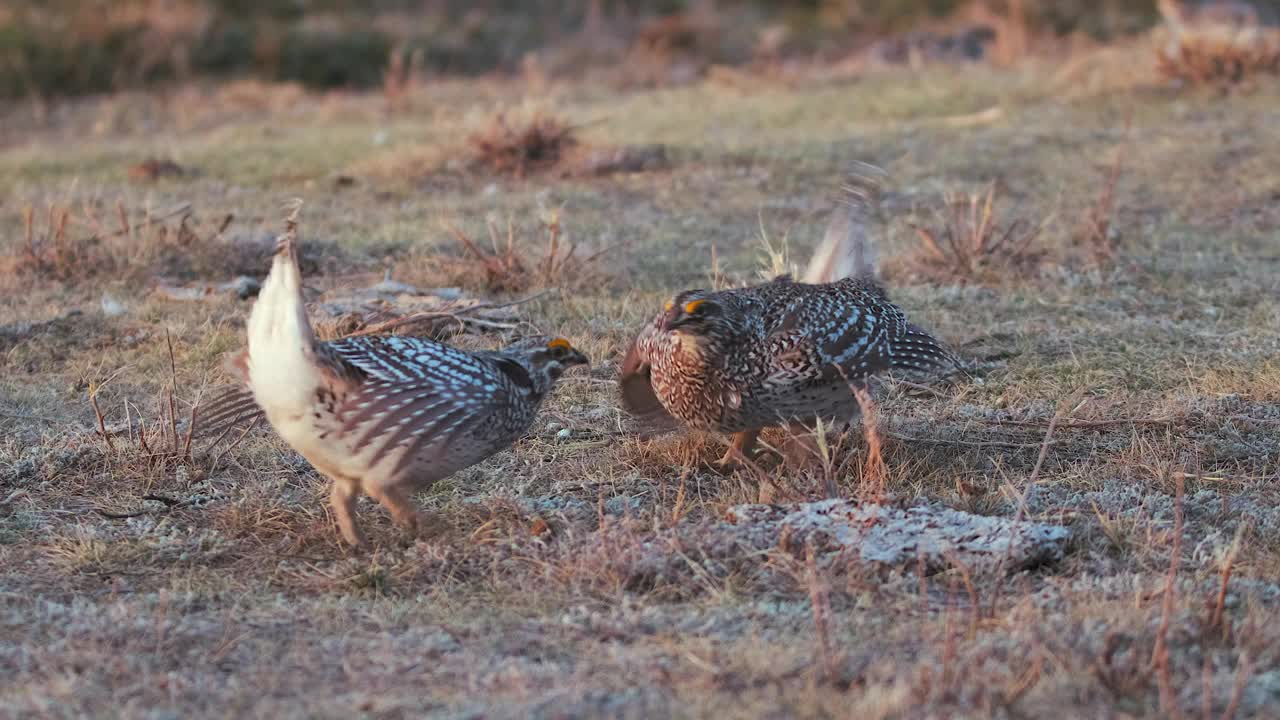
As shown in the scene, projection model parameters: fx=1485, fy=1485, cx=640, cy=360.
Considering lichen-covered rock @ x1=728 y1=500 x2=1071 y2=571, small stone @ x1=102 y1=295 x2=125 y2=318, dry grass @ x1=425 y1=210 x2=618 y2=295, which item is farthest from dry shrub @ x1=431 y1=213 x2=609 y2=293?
lichen-covered rock @ x1=728 y1=500 x2=1071 y2=571

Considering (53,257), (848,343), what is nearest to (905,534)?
(848,343)

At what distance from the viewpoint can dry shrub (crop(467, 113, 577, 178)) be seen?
10102 millimetres

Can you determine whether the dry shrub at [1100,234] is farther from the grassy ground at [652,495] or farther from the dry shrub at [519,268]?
the dry shrub at [519,268]

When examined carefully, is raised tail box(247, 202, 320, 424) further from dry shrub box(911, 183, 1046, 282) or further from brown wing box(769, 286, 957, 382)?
dry shrub box(911, 183, 1046, 282)

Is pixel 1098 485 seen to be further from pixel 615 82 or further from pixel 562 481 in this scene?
pixel 615 82

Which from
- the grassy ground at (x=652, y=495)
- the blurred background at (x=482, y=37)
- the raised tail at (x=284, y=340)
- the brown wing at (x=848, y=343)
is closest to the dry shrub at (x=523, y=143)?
the grassy ground at (x=652, y=495)

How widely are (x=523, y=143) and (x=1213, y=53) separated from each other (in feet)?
19.1

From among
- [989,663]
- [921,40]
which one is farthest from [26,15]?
[989,663]

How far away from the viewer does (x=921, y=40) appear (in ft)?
55.3

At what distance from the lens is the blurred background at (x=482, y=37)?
16.1 metres

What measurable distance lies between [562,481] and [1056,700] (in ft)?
6.84

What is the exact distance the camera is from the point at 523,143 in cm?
1012

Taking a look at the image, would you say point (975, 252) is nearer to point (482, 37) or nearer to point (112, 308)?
point (112, 308)

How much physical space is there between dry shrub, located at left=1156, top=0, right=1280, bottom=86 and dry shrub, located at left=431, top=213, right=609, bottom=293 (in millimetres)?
6755
